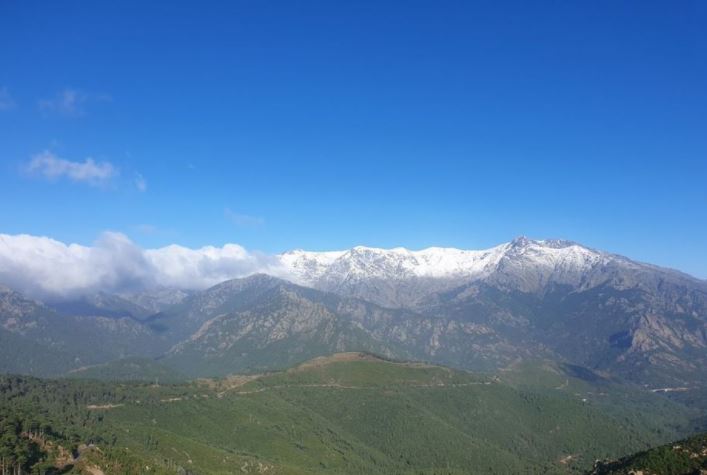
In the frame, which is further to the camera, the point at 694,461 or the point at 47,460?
the point at 47,460

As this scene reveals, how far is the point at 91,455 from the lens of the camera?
199 metres

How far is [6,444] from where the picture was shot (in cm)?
18900

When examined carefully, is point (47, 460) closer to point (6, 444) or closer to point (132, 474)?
point (6, 444)

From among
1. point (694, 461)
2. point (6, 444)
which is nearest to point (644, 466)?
point (694, 461)

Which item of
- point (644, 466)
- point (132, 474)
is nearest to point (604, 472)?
point (644, 466)

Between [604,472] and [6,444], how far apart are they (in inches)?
7613

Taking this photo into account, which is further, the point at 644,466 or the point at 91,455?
the point at 91,455

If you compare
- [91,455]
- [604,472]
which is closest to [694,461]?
[604,472]

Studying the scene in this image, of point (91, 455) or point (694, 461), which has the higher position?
point (694, 461)

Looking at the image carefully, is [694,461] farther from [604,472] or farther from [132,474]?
[132,474]

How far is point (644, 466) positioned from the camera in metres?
183

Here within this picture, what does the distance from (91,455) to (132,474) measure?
15536 mm

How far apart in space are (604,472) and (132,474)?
511 ft

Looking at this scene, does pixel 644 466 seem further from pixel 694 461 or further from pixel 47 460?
pixel 47 460
